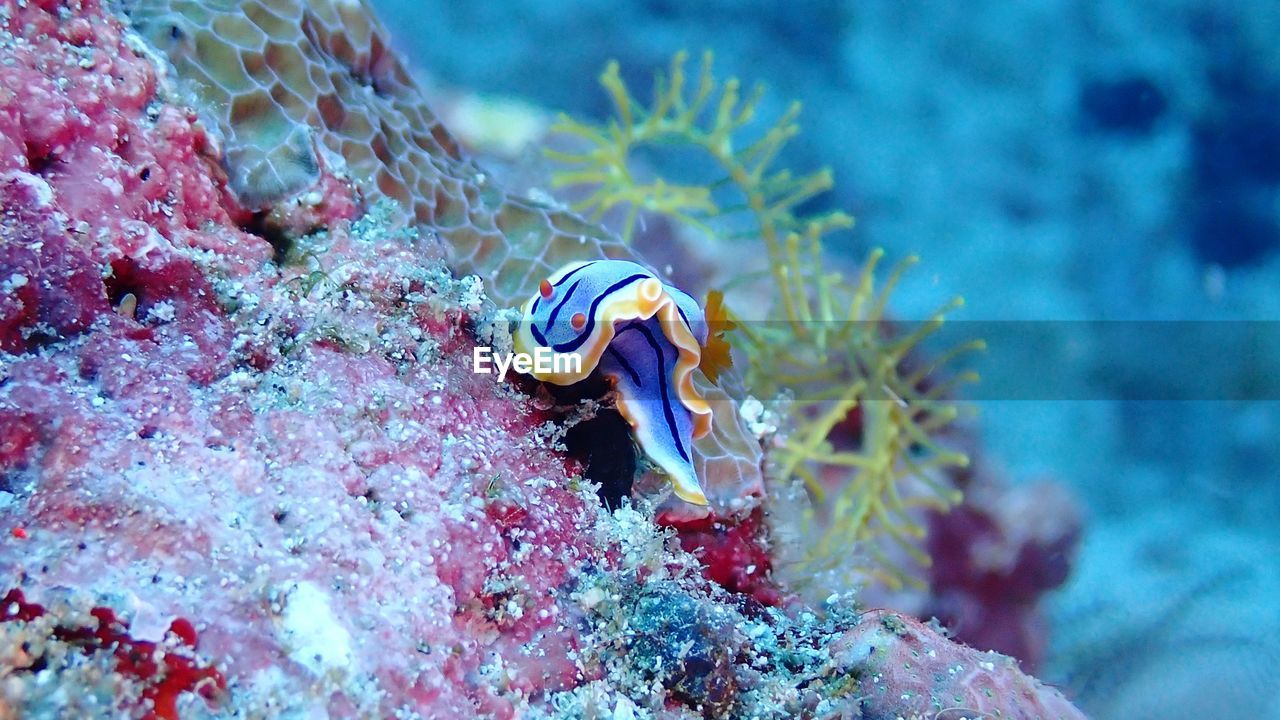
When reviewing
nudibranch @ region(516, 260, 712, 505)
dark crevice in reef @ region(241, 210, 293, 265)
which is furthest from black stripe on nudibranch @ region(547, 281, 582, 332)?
dark crevice in reef @ region(241, 210, 293, 265)

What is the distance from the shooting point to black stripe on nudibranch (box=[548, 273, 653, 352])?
5.72 feet

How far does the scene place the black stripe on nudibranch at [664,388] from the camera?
1854mm

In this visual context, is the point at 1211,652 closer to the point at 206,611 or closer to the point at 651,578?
the point at 651,578

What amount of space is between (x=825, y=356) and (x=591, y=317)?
3.47m

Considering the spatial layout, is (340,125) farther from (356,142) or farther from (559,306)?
(559,306)

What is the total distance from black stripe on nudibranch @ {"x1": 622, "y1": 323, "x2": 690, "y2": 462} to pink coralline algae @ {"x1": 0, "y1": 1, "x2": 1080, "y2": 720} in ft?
0.64

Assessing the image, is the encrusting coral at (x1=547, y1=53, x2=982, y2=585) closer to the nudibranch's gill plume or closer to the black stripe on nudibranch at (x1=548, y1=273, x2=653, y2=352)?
the nudibranch's gill plume

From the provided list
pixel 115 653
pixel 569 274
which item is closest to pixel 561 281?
pixel 569 274

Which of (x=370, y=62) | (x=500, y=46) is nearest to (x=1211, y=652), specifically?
(x=370, y=62)

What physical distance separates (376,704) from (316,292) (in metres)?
0.99

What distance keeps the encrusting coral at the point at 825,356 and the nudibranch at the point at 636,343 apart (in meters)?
2.74

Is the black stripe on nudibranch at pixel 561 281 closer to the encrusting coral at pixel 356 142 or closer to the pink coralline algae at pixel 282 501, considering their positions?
the pink coralline algae at pixel 282 501

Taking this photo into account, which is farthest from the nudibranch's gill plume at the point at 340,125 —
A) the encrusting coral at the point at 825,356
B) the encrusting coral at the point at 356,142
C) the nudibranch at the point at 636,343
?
the encrusting coral at the point at 825,356

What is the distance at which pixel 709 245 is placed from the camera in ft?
18.3
